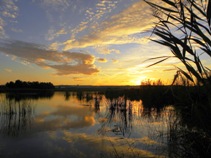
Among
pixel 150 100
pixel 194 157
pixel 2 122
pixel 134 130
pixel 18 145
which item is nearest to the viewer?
pixel 194 157

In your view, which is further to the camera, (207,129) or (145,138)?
(145,138)

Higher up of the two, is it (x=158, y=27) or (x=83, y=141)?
(x=158, y=27)

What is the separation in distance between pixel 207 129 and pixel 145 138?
4.07 m

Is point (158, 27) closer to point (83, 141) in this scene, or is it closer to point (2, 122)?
point (83, 141)

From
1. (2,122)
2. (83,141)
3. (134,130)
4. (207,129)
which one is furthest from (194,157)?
(2,122)

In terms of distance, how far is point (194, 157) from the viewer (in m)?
3.46

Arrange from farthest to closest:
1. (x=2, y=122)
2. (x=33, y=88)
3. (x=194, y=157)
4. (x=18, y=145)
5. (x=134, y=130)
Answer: (x=33, y=88)
(x=2, y=122)
(x=134, y=130)
(x=18, y=145)
(x=194, y=157)

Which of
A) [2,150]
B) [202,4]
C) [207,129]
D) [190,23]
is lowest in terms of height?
[2,150]

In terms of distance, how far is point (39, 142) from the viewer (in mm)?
6680

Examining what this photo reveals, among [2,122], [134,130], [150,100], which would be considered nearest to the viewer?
[134,130]

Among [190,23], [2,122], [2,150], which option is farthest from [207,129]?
[2,122]

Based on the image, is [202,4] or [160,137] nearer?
[202,4]

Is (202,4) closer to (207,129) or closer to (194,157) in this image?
(207,129)

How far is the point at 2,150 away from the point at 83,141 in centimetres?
213
